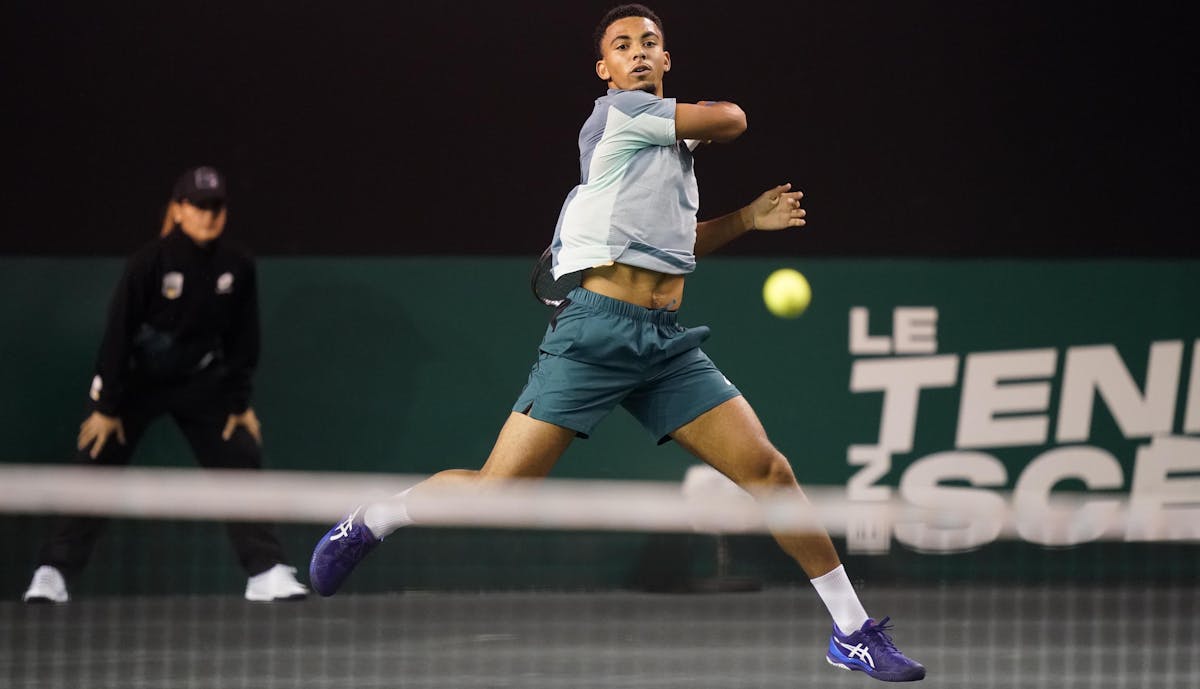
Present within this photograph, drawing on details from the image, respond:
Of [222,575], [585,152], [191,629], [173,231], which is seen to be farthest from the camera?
[222,575]

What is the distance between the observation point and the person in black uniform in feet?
23.3

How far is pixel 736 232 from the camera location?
196 inches

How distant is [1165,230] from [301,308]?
4.01 meters

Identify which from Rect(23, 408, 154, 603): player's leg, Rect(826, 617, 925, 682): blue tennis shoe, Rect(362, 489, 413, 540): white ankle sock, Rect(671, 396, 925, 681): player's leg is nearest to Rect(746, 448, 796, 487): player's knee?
Rect(671, 396, 925, 681): player's leg

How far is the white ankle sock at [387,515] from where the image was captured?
4723 mm

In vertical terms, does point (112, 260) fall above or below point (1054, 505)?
above

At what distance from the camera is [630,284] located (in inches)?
187

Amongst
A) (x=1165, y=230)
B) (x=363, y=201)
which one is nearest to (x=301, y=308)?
(x=363, y=201)

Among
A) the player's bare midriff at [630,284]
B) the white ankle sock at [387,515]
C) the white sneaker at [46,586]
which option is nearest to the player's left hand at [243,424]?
the white sneaker at [46,586]

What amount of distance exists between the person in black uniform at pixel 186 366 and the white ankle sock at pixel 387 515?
2.60 m

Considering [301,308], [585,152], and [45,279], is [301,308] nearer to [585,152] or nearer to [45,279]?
[45,279]

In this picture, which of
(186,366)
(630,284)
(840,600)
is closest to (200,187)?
(186,366)

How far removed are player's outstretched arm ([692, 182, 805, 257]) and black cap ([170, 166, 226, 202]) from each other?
2766mm

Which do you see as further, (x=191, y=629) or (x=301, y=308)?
(x=301, y=308)
